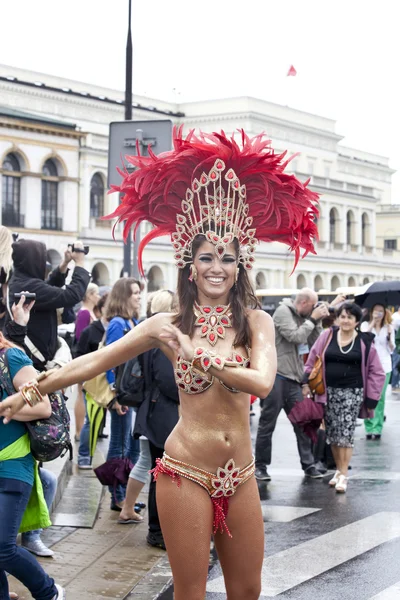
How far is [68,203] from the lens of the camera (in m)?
60.5

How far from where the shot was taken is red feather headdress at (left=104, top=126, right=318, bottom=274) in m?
4.85

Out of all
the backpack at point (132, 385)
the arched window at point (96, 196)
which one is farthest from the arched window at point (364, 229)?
the backpack at point (132, 385)

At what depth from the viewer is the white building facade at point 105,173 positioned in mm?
57688

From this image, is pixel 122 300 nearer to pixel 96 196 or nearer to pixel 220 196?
pixel 220 196

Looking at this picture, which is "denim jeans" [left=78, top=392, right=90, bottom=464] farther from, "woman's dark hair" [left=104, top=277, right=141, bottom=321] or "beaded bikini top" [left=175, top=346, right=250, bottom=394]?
"beaded bikini top" [left=175, top=346, right=250, bottom=394]

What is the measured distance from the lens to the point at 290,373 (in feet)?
37.0

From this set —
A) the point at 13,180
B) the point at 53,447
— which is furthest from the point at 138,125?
the point at 13,180

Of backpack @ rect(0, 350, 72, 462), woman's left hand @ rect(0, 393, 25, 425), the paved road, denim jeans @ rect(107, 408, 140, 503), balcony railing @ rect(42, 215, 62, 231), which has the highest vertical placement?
balcony railing @ rect(42, 215, 62, 231)

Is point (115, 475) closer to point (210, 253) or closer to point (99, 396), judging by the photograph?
point (99, 396)

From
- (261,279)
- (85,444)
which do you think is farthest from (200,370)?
(261,279)

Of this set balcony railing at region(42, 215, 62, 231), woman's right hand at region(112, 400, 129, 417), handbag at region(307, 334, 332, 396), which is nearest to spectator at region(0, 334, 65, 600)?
woman's right hand at region(112, 400, 129, 417)

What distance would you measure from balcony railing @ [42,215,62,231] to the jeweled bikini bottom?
56253mm

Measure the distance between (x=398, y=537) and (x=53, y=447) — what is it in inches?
143

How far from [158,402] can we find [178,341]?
353 cm
